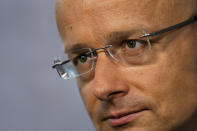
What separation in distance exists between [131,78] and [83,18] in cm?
37

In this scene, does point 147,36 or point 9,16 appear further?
point 9,16

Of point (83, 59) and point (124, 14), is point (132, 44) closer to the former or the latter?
point (124, 14)

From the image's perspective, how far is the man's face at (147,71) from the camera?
1.78 meters

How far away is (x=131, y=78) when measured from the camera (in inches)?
70.7

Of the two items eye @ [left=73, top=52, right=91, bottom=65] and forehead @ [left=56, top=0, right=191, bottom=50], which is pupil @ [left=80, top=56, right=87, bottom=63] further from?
forehead @ [left=56, top=0, right=191, bottom=50]

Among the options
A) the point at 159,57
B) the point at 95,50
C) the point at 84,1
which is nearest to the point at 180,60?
the point at 159,57

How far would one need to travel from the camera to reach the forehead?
1.81 meters

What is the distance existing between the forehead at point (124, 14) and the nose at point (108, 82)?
0.14m

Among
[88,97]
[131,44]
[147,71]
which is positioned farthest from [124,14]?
[88,97]

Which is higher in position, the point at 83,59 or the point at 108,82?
the point at 83,59

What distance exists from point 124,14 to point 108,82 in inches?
12.3

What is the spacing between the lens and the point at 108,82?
5.81 feet

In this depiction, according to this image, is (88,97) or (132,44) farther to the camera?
(88,97)

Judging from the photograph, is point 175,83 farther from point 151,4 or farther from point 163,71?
point 151,4
